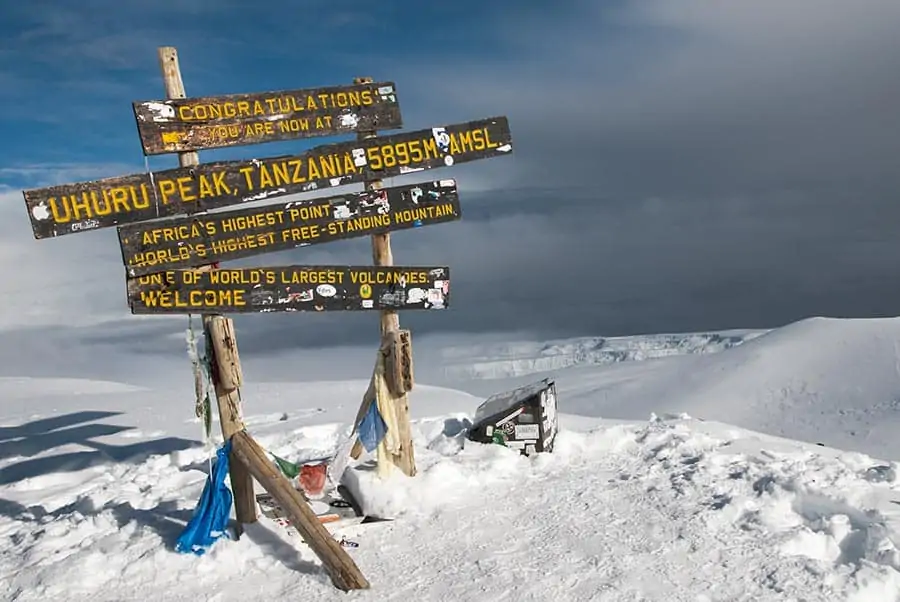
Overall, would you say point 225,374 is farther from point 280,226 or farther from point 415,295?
point 415,295

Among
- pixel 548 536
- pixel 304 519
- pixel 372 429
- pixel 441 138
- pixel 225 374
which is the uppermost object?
pixel 441 138

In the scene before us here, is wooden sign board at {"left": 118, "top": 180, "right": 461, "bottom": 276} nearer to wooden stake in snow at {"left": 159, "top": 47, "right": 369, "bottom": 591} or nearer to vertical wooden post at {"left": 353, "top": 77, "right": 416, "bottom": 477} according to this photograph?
vertical wooden post at {"left": 353, "top": 77, "right": 416, "bottom": 477}

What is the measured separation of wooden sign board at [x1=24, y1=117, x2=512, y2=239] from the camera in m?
5.59

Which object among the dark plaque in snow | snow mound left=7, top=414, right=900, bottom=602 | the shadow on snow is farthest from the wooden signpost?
the shadow on snow

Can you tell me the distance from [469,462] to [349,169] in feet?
9.42

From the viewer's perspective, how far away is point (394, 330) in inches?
270

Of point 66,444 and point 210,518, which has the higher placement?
point 210,518

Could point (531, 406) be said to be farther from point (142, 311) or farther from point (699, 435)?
point (142, 311)

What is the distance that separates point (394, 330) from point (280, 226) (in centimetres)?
132

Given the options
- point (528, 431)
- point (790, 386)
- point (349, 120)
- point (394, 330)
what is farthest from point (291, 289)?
point (790, 386)

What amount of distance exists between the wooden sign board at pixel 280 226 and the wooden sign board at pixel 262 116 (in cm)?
56

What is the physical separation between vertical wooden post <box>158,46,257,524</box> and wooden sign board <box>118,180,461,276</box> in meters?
0.25

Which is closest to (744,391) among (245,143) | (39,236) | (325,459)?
(325,459)

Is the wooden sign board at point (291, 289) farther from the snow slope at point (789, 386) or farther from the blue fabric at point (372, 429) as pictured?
the snow slope at point (789, 386)
